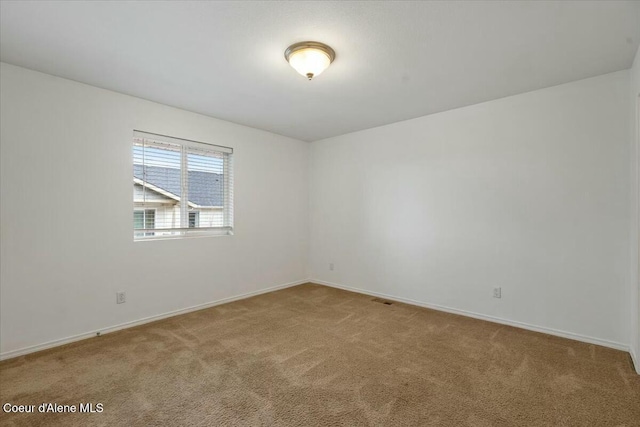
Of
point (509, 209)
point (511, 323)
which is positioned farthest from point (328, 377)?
point (509, 209)

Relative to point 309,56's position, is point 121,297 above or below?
below

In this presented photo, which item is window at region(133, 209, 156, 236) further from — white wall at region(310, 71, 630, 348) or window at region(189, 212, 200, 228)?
white wall at region(310, 71, 630, 348)

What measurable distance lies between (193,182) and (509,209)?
148 inches

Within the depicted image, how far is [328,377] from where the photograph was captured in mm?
2213

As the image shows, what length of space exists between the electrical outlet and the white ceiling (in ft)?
6.91

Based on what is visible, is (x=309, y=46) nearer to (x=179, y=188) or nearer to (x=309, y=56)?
(x=309, y=56)

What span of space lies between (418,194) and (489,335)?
5.94 ft

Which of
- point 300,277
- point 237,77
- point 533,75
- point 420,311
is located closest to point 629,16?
point 533,75

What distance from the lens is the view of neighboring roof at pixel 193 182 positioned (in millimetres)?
3451

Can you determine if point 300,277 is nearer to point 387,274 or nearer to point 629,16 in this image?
point 387,274

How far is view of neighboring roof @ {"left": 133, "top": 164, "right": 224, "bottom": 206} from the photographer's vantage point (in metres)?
3.45

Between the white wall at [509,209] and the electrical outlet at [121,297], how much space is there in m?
2.98

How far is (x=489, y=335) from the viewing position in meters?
2.96

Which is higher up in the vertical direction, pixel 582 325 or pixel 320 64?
pixel 320 64
